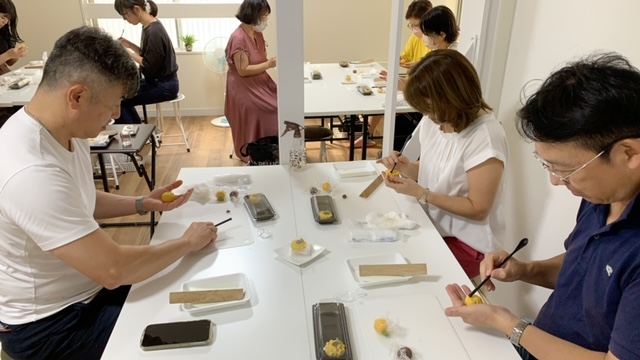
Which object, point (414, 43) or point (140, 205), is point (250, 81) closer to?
point (414, 43)

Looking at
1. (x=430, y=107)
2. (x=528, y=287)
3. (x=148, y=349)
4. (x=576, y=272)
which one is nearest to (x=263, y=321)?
(x=148, y=349)

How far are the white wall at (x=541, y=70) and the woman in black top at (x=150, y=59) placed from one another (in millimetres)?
2812

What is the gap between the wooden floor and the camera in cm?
370

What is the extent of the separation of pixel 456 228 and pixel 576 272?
0.62m

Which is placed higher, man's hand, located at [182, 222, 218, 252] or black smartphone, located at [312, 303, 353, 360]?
man's hand, located at [182, 222, 218, 252]

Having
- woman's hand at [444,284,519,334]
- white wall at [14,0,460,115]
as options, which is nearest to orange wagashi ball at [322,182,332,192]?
woman's hand at [444,284,519,334]

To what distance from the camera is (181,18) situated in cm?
492

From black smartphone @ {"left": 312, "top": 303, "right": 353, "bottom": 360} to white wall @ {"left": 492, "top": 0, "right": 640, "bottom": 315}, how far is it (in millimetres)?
1087

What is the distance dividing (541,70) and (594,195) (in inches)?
45.7

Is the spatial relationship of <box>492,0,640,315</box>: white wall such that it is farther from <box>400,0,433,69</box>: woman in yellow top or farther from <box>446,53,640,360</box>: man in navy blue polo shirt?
<box>400,0,433,69</box>: woman in yellow top

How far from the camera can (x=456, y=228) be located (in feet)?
5.71

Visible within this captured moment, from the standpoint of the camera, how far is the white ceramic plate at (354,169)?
6.60ft

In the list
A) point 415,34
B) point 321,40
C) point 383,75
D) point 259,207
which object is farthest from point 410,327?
point 321,40

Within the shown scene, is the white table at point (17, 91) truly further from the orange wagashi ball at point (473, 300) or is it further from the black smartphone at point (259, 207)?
the orange wagashi ball at point (473, 300)
